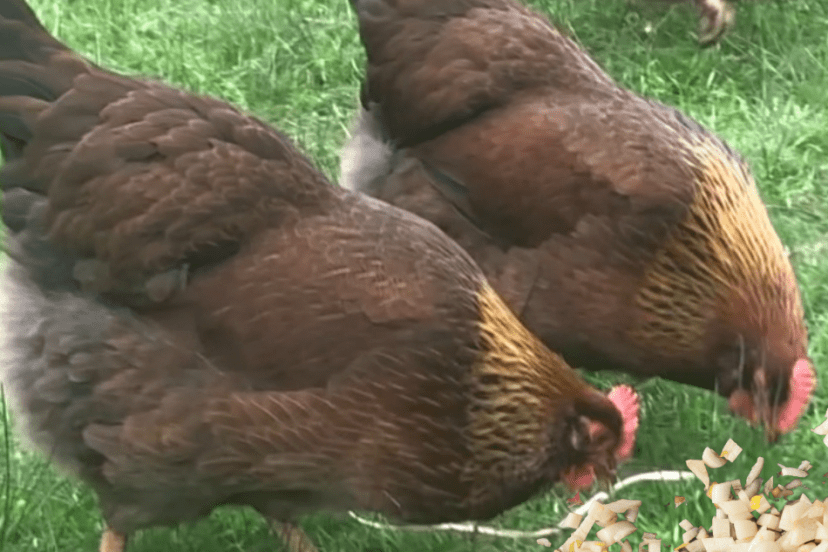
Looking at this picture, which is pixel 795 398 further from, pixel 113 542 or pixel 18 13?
pixel 18 13

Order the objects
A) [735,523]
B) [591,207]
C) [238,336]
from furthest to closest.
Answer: [591,207] → [735,523] → [238,336]

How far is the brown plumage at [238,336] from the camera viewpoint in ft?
6.91

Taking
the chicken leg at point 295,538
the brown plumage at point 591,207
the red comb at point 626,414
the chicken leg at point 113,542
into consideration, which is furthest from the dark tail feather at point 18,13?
the red comb at point 626,414

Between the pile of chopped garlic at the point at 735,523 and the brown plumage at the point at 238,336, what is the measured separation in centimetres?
11

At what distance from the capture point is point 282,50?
4.18m

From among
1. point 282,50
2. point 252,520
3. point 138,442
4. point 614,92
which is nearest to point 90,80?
point 138,442

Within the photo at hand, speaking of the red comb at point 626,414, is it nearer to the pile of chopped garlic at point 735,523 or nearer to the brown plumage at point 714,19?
the pile of chopped garlic at point 735,523

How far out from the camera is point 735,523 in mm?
2250

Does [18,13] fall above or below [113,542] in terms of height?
above

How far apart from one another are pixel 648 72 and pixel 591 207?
67.1 inches

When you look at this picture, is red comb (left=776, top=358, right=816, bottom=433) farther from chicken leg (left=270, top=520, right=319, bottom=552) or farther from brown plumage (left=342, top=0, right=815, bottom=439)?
chicken leg (left=270, top=520, right=319, bottom=552)

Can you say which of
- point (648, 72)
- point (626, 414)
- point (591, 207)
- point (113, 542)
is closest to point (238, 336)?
point (113, 542)

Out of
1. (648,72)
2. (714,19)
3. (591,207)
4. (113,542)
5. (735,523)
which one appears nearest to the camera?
(735,523)

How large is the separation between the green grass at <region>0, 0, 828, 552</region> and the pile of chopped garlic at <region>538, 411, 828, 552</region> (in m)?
0.27
